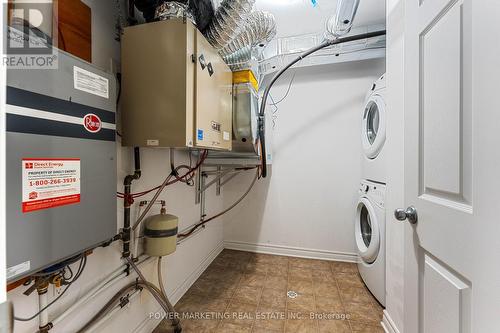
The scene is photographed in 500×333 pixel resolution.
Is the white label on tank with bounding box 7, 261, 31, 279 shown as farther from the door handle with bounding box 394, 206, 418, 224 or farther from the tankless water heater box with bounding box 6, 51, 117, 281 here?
the door handle with bounding box 394, 206, 418, 224

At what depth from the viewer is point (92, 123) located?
80 centimetres

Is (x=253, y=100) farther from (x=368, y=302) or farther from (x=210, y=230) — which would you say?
(x=368, y=302)

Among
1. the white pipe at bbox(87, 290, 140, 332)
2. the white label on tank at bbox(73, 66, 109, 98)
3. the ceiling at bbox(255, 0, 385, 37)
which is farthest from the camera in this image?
the ceiling at bbox(255, 0, 385, 37)

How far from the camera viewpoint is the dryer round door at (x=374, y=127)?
5.51 feet

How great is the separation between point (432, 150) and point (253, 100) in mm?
1292

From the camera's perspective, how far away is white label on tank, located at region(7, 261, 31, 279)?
550 millimetres

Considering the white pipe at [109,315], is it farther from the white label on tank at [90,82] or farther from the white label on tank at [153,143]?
the white label on tank at [90,82]

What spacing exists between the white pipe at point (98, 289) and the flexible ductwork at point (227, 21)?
154cm

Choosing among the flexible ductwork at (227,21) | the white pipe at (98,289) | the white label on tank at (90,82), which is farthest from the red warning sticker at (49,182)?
the flexible ductwork at (227,21)

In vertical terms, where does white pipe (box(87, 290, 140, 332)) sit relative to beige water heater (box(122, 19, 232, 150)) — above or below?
below

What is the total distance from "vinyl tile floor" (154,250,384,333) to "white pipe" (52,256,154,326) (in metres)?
0.60

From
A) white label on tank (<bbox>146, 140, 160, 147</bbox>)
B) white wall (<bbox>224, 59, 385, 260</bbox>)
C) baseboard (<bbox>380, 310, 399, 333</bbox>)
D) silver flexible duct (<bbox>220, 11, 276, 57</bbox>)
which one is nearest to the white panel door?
baseboard (<bbox>380, 310, 399, 333</bbox>)

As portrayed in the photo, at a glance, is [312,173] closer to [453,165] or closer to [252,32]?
[252,32]

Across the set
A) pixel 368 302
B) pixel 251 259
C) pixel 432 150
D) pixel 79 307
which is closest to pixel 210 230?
pixel 251 259
